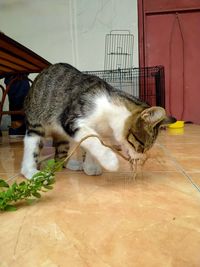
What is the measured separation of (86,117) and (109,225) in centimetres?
59

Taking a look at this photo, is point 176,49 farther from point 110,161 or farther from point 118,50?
point 110,161

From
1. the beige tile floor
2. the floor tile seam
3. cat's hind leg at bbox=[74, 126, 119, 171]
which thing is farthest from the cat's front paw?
the floor tile seam

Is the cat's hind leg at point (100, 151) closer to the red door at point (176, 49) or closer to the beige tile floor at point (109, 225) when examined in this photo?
the beige tile floor at point (109, 225)

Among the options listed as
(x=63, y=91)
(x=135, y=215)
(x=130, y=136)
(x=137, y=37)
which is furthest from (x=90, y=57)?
(x=135, y=215)

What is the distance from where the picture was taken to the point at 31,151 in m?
1.47

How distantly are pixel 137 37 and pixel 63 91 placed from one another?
3061mm

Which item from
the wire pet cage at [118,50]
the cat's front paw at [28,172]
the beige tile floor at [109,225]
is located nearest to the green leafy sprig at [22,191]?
the beige tile floor at [109,225]

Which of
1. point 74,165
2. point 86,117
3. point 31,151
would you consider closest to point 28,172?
point 31,151

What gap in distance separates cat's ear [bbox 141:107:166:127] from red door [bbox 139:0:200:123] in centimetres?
325

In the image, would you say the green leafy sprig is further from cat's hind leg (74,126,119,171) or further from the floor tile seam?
the floor tile seam

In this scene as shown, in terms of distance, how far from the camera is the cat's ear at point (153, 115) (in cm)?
114

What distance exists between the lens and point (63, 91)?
1488 mm

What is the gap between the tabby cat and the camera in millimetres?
1198

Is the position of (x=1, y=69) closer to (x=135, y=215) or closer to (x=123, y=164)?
(x=123, y=164)
